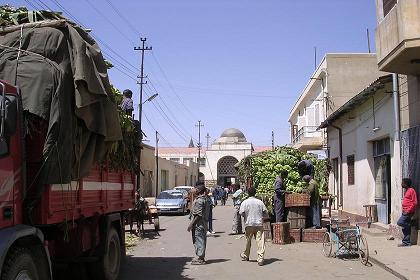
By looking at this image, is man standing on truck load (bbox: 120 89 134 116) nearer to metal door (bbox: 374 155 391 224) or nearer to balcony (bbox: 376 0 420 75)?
balcony (bbox: 376 0 420 75)

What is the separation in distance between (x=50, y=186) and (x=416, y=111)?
1073 cm

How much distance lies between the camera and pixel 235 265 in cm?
1118

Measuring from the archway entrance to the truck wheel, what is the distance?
72.6 metres

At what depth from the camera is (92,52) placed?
6.59 m

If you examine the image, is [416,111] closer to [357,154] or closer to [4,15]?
[357,154]

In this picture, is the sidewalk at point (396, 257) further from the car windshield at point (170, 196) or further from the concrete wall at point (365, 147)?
the car windshield at point (170, 196)

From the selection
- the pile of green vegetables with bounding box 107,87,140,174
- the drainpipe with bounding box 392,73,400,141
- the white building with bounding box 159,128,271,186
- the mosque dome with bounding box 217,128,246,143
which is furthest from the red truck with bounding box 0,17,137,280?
the mosque dome with bounding box 217,128,246,143

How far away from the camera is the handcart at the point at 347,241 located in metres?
11.1

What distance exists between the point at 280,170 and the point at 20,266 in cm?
1287

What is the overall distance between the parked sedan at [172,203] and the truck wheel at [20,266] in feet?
78.6

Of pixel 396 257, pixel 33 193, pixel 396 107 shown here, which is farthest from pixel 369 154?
pixel 33 193

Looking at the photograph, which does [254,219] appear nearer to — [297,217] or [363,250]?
[363,250]

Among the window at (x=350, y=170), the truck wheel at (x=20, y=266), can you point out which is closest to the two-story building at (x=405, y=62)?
the window at (x=350, y=170)

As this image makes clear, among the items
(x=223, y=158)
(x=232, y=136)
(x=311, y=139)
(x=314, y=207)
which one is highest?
(x=232, y=136)
